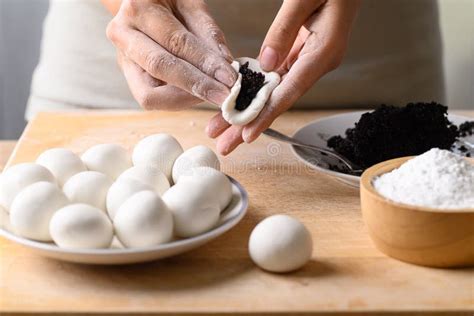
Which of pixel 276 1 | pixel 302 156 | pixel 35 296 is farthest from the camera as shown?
pixel 276 1

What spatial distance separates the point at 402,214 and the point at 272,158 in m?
0.44

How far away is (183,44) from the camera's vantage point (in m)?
1.08

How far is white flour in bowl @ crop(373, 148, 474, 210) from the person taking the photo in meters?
0.79

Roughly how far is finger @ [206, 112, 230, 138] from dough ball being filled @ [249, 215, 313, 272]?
0.35 m

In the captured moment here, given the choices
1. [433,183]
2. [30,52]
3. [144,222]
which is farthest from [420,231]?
[30,52]

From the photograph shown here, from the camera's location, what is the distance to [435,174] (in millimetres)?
817

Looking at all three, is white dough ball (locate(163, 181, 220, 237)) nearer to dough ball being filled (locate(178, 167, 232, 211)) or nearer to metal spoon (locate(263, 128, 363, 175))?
dough ball being filled (locate(178, 167, 232, 211))

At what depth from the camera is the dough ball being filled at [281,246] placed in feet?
2.57

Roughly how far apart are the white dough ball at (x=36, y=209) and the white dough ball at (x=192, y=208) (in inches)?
5.0

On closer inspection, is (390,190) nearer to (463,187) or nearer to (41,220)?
(463,187)

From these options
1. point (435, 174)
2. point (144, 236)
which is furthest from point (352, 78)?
point (144, 236)

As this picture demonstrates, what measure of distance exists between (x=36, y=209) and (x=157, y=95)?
40 cm

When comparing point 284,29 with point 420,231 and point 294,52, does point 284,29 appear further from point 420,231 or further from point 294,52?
point 420,231

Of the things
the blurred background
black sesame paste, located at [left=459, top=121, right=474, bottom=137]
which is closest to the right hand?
black sesame paste, located at [left=459, top=121, right=474, bottom=137]
